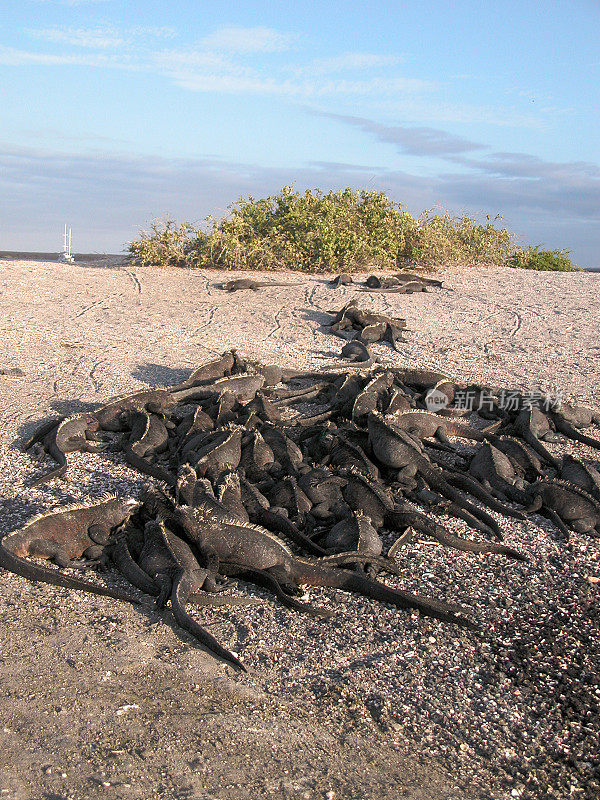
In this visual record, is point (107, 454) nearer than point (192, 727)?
No

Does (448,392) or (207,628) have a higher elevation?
(448,392)

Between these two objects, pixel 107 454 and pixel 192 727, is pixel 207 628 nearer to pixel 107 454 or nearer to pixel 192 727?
pixel 192 727

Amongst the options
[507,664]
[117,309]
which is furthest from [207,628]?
[117,309]

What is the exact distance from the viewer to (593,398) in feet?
24.6

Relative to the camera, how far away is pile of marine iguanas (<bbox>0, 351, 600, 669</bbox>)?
370 centimetres

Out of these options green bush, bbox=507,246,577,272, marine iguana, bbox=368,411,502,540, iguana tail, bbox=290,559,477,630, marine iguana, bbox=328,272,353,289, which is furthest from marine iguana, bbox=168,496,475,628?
green bush, bbox=507,246,577,272

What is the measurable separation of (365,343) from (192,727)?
6.79 m

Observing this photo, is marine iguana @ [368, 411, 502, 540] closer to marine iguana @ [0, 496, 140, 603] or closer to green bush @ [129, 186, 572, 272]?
marine iguana @ [0, 496, 140, 603]

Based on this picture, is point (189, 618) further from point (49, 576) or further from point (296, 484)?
point (296, 484)

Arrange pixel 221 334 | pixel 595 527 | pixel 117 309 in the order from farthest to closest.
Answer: pixel 117 309 < pixel 221 334 < pixel 595 527

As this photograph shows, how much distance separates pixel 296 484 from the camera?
4.54m

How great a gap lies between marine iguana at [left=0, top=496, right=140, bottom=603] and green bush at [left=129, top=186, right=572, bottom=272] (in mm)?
9604

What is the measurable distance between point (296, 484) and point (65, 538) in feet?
4.68

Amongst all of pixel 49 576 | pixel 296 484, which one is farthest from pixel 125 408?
pixel 49 576
